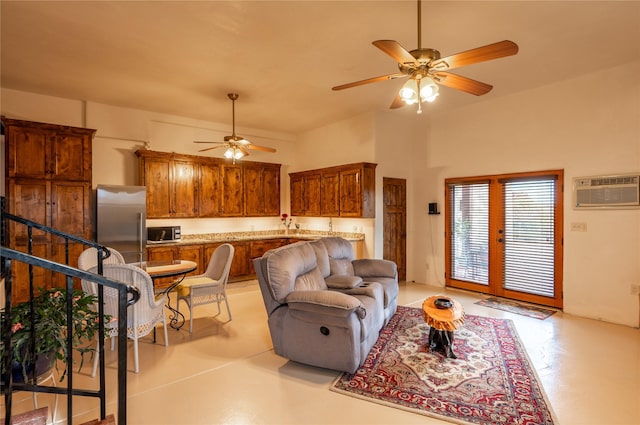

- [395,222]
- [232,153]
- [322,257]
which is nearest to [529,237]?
[395,222]

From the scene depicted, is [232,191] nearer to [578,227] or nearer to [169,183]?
[169,183]

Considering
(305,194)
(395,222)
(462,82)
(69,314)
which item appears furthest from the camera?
(305,194)

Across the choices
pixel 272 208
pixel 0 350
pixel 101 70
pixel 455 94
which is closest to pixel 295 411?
pixel 0 350

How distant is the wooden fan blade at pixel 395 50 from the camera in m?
2.17

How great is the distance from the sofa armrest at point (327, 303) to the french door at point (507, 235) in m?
3.63

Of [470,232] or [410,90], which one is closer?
[410,90]

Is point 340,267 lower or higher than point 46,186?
lower

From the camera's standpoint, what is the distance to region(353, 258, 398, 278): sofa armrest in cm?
460

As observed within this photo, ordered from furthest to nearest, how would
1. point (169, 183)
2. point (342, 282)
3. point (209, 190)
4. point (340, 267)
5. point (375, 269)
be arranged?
point (209, 190), point (169, 183), point (375, 269), point (340, 267), point (342, 282)

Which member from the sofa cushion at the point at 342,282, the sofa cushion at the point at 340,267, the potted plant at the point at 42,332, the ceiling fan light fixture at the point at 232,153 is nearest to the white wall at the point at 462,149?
the sofa cushion at the point at 340,267

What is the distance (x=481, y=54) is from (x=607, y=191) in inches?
134

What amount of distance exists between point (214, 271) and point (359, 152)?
337cm

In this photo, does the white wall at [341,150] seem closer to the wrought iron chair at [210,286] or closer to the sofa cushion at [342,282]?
the sofa cushion at [342,282]

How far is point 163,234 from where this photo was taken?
19.5 ft
